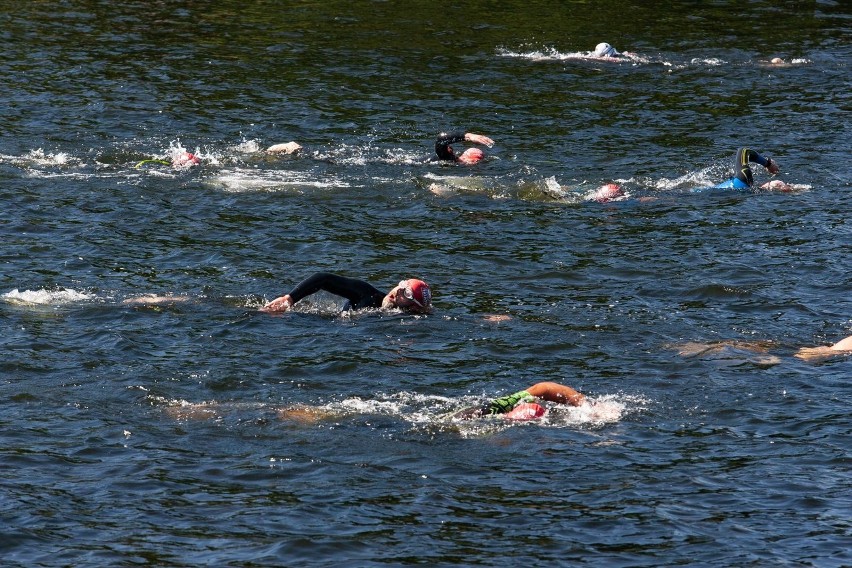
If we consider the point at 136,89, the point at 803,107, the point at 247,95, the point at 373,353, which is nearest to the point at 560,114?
the point at 803,107

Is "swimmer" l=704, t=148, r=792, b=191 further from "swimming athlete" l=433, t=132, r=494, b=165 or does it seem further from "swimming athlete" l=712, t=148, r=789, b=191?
"swimming athlete" l=433, t=132, r=494, b=165

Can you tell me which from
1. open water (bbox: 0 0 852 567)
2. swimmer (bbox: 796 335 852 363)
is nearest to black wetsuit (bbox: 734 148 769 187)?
open water (bbox: 0 0 852 567)

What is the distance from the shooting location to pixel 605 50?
1484 inches

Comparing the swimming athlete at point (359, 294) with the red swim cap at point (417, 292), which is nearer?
the swimming athlete at point (359, 294)

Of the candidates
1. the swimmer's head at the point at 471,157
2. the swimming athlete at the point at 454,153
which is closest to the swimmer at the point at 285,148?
the swimming athlete at the point at 454,153

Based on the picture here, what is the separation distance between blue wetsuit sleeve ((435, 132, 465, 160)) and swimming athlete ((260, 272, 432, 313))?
26.5 feet

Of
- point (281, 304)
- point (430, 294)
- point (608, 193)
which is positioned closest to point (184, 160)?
point (608, 193)

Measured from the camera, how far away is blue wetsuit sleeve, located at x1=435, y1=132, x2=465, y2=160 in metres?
26.9

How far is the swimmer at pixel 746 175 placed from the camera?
25531 mm

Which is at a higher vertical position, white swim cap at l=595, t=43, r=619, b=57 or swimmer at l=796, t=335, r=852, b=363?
white swim cap at l=595, t=43, r=619, b=57

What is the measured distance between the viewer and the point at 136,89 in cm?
3428

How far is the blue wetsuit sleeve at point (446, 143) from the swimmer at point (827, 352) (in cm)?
1123

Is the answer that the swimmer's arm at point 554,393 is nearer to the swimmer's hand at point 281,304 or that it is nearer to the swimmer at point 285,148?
the swimmer's hand at point 281,304

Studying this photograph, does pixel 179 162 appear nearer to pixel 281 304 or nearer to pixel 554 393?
pixel 281 304
